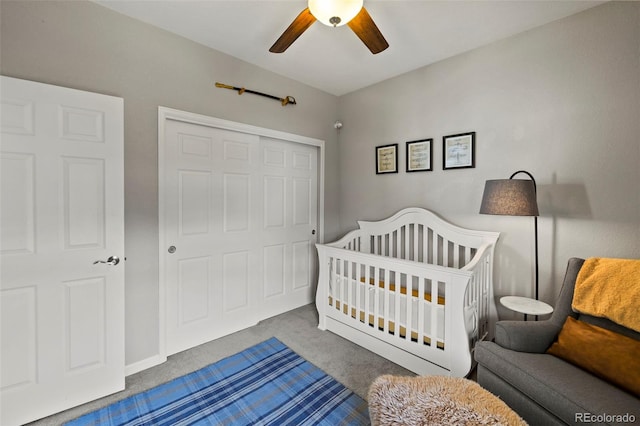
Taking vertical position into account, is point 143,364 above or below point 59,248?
below

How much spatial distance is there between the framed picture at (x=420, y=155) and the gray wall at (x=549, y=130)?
0.07 metres

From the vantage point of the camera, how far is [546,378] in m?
1.27

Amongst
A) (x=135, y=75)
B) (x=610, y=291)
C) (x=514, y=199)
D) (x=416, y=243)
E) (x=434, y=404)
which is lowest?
(x=434, y=404)

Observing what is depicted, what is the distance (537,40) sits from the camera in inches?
80.9

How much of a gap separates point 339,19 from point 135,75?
1561 mm

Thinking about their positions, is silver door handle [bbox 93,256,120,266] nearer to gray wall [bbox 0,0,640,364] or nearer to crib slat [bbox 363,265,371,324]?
gray wall [bbox 0,0,640,364]

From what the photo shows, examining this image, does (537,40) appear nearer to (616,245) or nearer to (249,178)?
(616,245)

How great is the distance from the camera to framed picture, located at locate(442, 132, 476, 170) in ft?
7.81

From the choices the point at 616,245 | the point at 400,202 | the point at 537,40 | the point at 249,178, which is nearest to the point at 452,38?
the point at 537,40

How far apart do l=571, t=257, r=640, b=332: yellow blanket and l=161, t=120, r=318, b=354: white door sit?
7.95ft

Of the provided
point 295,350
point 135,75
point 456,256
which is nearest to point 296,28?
point 135,75

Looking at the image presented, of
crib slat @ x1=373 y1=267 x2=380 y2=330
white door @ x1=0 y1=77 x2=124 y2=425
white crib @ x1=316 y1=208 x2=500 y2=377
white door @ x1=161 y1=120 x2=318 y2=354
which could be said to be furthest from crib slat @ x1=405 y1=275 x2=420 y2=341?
white door @ x1=0 y1=77 x2=124 y2=425

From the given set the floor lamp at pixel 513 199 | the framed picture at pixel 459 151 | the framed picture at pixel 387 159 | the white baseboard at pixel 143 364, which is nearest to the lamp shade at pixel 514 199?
the floor lamp at pixel 513 199

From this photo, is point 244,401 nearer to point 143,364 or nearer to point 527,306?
point 143,364
